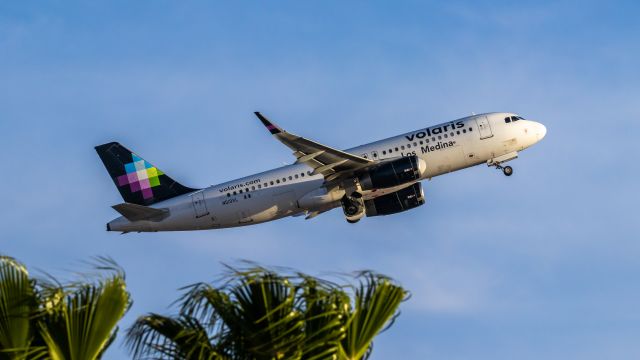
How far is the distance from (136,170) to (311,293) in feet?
156

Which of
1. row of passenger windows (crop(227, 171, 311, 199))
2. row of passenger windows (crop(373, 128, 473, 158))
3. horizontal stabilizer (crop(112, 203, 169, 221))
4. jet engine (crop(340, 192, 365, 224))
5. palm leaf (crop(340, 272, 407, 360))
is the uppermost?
row of passenger windows (crop(373, 128, 473, 158))

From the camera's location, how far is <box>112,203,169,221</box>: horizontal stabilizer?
5534cm

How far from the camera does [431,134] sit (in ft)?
186

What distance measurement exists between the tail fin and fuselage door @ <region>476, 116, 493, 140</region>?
745 inches

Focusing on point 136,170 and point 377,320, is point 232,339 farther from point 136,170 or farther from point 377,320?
point 136,170

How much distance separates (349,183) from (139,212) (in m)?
13.0

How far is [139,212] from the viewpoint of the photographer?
56.6 meters

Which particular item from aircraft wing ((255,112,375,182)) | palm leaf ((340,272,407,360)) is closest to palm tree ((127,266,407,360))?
palm leaf ((340,272,407,360))

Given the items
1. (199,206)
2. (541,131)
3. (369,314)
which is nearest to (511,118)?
(541,131)

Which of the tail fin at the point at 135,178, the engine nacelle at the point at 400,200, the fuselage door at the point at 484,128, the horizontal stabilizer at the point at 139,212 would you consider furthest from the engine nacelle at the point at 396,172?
the horizontal stabilizer at the point at 139,212

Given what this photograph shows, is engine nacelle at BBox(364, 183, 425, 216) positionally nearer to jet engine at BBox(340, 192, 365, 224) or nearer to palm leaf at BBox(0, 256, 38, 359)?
jet engine at BBox(340, 192, 365, 224)

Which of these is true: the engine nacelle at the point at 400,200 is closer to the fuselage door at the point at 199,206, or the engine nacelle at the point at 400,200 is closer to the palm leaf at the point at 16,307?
the fuselage door at the point at 199,206

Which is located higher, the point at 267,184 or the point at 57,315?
the point at 267,184

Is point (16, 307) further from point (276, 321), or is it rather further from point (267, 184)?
point (267, 184)
